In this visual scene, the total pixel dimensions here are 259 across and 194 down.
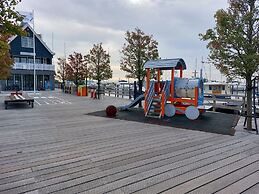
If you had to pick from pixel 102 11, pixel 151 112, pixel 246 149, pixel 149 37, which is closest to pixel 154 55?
pixel 149 37

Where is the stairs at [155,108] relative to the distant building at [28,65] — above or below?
below

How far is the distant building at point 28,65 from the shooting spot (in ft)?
95.1

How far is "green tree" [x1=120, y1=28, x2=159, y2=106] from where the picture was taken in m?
13.3

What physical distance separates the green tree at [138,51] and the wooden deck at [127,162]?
771 centimetres

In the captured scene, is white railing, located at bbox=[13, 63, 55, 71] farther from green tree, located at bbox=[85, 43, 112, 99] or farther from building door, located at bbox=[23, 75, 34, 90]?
green tree, located at bbox=[85, 43, 112, 99]

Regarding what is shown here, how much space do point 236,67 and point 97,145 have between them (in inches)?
172

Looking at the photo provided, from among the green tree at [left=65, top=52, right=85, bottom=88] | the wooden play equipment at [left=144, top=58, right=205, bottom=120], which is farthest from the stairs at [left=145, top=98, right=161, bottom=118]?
the green tree at [left=65, top=52, right=85, bottom=88]

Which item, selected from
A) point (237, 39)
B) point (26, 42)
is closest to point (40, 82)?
point (26, 42)

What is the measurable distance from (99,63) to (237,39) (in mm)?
14873

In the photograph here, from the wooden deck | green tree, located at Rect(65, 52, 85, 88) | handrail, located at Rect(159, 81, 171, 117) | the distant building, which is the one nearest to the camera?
the wooden deck

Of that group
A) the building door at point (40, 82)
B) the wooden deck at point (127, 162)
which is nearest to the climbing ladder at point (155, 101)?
the wooden deck at point (127, 162)

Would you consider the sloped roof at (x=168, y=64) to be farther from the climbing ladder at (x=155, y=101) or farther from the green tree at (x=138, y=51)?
the green tree at (x=138, y=51)

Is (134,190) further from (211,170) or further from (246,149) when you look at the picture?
(246,149)

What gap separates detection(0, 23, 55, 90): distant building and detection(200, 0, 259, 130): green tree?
27.4 metres
